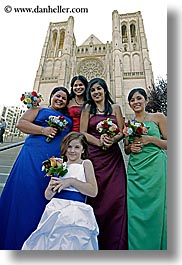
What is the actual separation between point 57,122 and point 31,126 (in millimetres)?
161

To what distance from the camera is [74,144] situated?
1120 millimetres

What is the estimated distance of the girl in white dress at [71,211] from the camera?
97cm

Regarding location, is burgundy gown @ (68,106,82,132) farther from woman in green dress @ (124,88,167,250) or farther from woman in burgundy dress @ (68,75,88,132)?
woman in green dress @ (124,88,167,250)

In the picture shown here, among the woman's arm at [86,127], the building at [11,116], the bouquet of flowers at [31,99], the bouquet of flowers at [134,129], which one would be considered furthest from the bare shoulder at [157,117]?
the building at [11,116]

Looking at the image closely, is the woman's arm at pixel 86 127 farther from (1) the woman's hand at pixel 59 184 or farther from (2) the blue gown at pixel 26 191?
(1) the woman's hand at pixel 59 184

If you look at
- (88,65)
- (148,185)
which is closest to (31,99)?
(148,185)

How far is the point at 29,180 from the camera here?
1.16 metres

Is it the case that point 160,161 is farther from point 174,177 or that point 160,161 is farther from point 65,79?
point 65,79

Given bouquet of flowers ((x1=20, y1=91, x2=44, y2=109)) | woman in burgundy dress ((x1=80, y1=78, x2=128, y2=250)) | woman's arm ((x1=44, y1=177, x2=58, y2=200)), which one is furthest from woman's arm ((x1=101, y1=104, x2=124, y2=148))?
bouquet of flowers ((x1=20, y1=91, x2=44, y2=109))

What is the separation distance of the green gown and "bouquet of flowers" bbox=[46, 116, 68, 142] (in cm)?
43

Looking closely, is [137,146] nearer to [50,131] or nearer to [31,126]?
[50,131]

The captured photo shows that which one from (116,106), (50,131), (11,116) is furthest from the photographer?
(11,116)

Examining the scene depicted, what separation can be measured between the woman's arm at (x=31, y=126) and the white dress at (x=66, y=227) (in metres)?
0.35

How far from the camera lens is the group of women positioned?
111 cm
